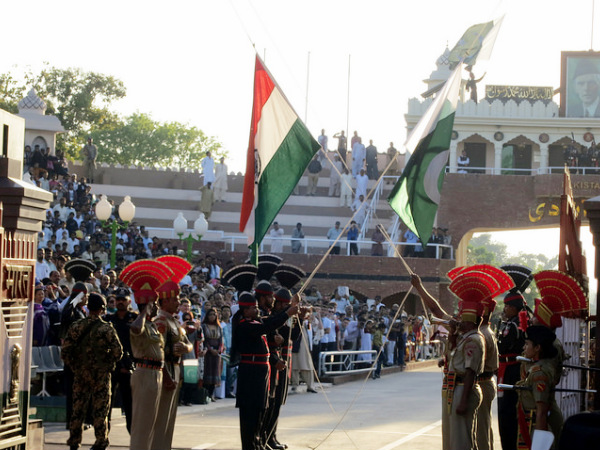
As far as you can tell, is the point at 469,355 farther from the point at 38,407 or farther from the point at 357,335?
the point at 357,335

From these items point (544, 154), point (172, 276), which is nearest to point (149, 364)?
point (172, 276)

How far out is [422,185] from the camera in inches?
522

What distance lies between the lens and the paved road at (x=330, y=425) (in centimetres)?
1377

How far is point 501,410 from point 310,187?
122 feet

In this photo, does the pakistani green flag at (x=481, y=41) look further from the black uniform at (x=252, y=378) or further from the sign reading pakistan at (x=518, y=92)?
the sign reading pakistan at (x=518, y=92)

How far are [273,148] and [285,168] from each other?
267 millimetres

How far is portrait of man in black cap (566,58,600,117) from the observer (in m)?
56.2

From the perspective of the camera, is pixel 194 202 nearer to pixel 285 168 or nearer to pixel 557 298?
pixel 285 168

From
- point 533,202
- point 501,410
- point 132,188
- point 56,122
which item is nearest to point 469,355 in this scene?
point 501,410

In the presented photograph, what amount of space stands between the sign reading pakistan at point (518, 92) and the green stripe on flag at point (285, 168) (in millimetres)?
45894

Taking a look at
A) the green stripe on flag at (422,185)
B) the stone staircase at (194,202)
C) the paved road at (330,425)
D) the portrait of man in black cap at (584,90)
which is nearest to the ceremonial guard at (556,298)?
the green stripe on flag at (422,185)

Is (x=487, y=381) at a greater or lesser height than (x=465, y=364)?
lesser

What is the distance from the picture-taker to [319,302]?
107 feet

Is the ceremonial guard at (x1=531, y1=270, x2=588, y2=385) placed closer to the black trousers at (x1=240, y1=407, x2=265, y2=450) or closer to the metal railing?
the black trousers at (x1=240, y1=407, x2=265, y2=450)
